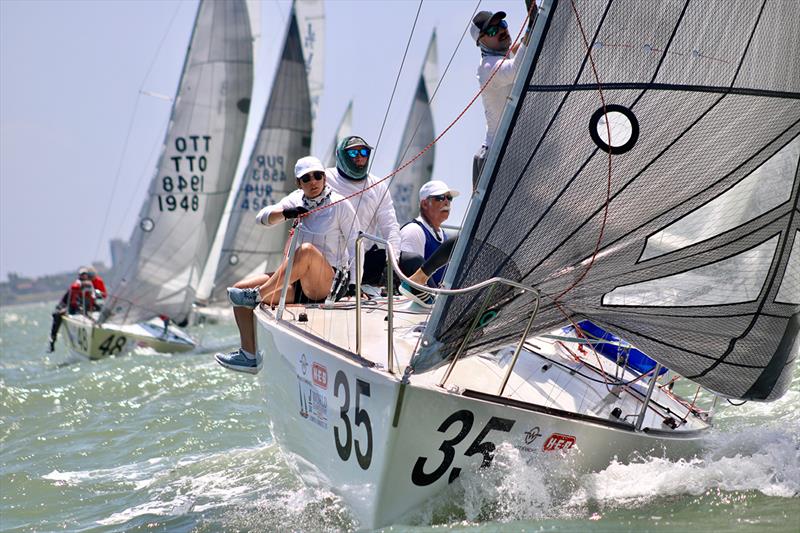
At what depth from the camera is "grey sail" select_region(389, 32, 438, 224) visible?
2788cm

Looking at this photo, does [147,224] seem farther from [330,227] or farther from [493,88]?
[493,88]

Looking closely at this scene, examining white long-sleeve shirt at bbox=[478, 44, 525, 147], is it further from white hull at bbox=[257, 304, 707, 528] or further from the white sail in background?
the white sail in background

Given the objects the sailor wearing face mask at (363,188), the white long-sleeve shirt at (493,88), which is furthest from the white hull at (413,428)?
the white long-sleeve shirt at (493,88)

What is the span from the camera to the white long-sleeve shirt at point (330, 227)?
5.61m

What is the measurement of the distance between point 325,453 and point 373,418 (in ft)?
2.12

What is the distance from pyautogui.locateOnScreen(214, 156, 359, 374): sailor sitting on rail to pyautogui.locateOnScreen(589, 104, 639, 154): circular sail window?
73.0 inches

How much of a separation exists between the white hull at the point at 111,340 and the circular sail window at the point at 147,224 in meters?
2.41

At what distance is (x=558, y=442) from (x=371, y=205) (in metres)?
2.35

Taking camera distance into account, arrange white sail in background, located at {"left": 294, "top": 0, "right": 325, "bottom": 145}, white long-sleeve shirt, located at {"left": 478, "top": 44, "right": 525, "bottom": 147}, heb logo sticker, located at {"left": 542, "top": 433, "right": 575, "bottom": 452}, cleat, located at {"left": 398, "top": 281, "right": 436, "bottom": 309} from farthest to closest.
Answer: white sail in background, located at {"left": 294, "top": 0, "right": 325, "bottom": 145}, white long-sleeve shirt, located at {"left": 478, "top": 44, "right": 525, "bottom": 147}, cleat, located at {"left": 398, "top": 281, "right": 436, "bottom": 309}, heb logo sticker, located at {"left": 542, "top": 433, "right": 575, "bottom": 452}

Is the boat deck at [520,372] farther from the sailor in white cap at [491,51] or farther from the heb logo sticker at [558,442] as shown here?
the sailor in white cap at [491,51]

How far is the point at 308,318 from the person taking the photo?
16.9ft

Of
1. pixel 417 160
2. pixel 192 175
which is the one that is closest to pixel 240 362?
pixel 192 175

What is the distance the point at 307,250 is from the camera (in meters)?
5.41


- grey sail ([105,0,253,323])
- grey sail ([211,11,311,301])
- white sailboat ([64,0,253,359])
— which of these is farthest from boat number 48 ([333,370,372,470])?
grey sail ([211,11,311,301])
